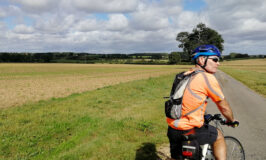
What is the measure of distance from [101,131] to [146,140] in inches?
61.1

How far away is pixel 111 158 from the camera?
14.2 ft

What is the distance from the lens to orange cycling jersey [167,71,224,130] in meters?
2.43

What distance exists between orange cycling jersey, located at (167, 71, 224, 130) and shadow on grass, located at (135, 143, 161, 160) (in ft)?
6.90

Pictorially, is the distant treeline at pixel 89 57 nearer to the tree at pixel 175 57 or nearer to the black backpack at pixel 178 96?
the tree at pixel 175 57

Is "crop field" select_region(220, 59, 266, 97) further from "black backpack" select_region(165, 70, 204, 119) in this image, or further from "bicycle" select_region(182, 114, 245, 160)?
"black backpack" select_region(165, 70, 204, 119)

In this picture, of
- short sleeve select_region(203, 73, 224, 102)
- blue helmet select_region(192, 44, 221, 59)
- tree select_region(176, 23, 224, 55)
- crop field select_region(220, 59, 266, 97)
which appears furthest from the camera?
tree select_region(176, 23, 224, 55)

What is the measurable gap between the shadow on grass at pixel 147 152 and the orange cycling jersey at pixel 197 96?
6.90ft

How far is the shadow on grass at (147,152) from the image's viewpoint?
4362 mm

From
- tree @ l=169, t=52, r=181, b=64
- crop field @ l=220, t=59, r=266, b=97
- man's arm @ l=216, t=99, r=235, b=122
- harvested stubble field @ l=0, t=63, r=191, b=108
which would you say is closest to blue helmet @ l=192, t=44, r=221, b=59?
man's arm @ l=216, t=99, r=235, b=122

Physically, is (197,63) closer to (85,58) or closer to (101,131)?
(101,131)

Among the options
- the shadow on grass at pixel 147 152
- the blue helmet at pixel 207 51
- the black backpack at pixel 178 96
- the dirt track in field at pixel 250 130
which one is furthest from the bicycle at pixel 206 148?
the shadow on grass at pixel 147 152

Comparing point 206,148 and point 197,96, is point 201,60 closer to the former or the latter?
point 197,96

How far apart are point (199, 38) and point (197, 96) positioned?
64654 millimetres

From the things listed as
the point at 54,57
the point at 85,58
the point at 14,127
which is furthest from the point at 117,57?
the point at 14,127
